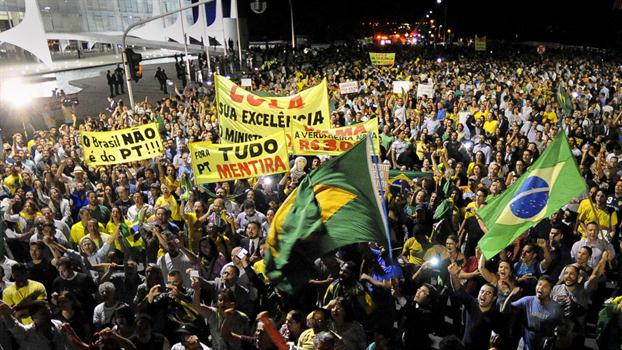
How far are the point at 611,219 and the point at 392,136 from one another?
587cm

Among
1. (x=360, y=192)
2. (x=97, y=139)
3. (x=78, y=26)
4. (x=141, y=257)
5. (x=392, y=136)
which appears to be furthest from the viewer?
(x=78, y=26)

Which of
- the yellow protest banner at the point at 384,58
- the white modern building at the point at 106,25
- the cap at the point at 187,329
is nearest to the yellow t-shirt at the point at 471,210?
the cap at the point at 187,329

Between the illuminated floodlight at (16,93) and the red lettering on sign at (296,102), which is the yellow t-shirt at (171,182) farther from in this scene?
the illuminated floodlight at (16,93)

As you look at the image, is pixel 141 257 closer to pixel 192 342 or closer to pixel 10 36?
pixel 192 342

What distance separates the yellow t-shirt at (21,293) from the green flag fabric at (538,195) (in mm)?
4451

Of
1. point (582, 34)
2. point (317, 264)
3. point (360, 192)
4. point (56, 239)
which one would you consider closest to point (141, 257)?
point (56, 239)

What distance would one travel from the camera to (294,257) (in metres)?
4.80

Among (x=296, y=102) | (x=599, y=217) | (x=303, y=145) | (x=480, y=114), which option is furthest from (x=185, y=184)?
(x=480, y=114)

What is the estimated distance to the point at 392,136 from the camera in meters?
12.0

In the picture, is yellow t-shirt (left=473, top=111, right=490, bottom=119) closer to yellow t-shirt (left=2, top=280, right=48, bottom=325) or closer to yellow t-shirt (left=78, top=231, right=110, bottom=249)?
yellow t-shirt (left=78, top=231, right=110, bottom=249)

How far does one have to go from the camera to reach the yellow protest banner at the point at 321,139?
347 inches

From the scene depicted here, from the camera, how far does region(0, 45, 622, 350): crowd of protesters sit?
480 centimetres

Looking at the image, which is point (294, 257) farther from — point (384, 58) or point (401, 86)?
point (384, 58)

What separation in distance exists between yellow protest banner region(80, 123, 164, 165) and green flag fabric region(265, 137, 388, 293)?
5.35 metres
